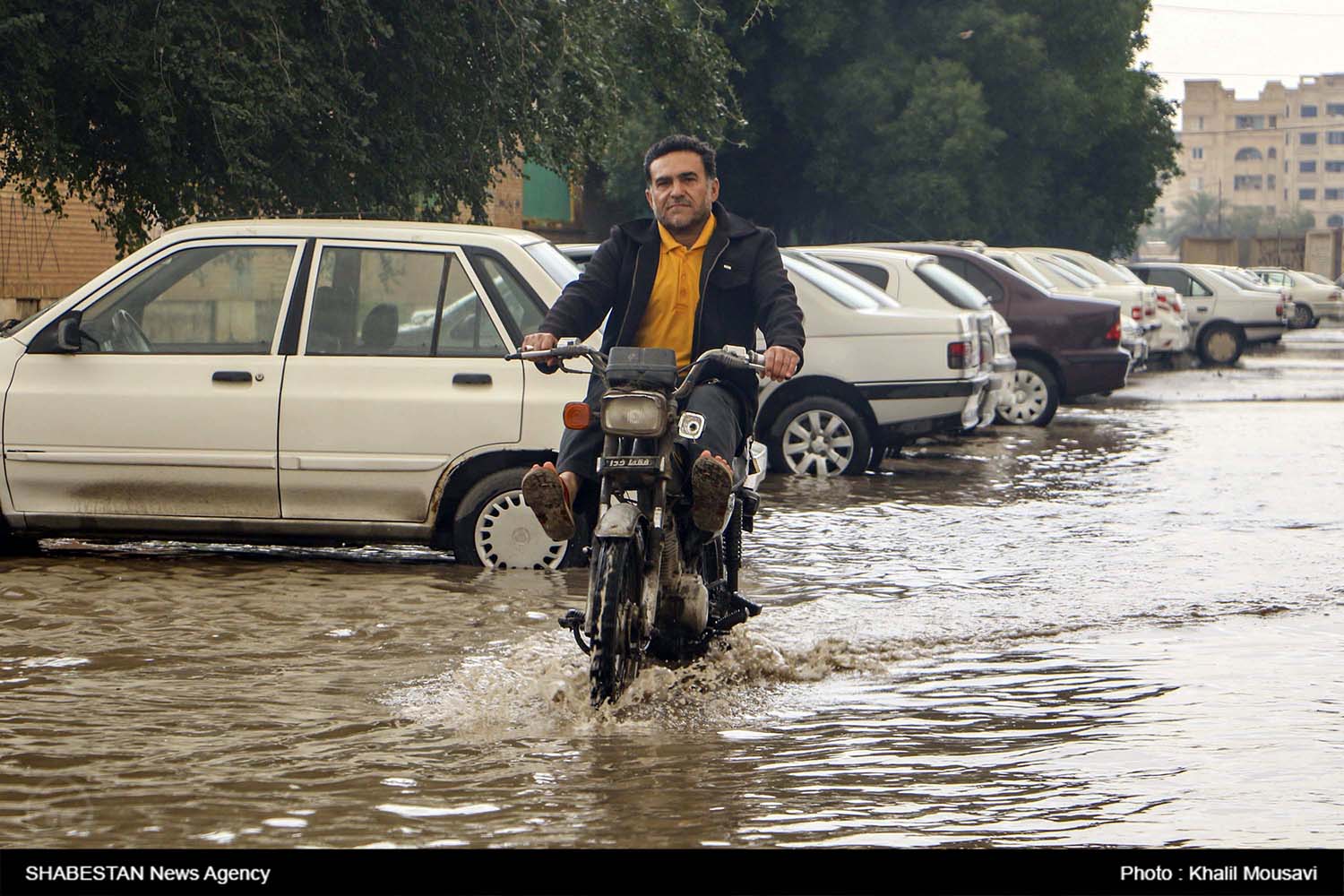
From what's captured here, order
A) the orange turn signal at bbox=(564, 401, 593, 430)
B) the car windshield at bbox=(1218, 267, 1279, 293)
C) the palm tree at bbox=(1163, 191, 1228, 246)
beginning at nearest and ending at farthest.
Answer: the orange turn signal at bbox=(564, 401, 593, 430), the car windshield at bbox=(1218, 267, 1279, 293), the palm tree at bbox=(1163, 191, 1228, 246)

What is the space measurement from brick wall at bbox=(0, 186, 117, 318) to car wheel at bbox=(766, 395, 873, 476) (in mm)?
10982

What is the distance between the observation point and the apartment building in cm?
19038

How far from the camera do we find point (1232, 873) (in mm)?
4418

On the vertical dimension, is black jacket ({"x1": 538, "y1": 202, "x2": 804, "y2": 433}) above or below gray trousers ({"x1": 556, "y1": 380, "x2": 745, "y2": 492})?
above

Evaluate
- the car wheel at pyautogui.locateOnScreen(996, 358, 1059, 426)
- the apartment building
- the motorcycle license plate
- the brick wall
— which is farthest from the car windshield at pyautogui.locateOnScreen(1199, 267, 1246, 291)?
the apartment building

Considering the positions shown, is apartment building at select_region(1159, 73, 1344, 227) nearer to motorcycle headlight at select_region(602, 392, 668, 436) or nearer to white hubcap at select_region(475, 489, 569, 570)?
white hubcap at select_region(475, 489, 569, 570)

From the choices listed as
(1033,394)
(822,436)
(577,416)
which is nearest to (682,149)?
(577,416)

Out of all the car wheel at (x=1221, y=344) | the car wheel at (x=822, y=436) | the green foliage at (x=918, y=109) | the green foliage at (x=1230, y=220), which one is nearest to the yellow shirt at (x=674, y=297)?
the car wheel at (x=822, y=436)

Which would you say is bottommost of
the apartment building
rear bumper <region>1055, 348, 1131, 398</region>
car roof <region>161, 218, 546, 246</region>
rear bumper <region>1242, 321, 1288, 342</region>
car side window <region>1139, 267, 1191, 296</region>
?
rear bumper <region>1055, 348, 1131, 398</region>

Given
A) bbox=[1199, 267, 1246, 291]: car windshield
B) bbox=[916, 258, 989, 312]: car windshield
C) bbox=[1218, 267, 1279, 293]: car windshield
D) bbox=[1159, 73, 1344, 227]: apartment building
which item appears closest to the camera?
bbox=[916, 258, 989, 312]: car windshield

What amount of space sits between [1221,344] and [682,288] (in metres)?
28.5

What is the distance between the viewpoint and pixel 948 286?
52.2 ft

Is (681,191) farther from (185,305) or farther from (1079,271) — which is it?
(1079,271)

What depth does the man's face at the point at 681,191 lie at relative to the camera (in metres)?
6.59
